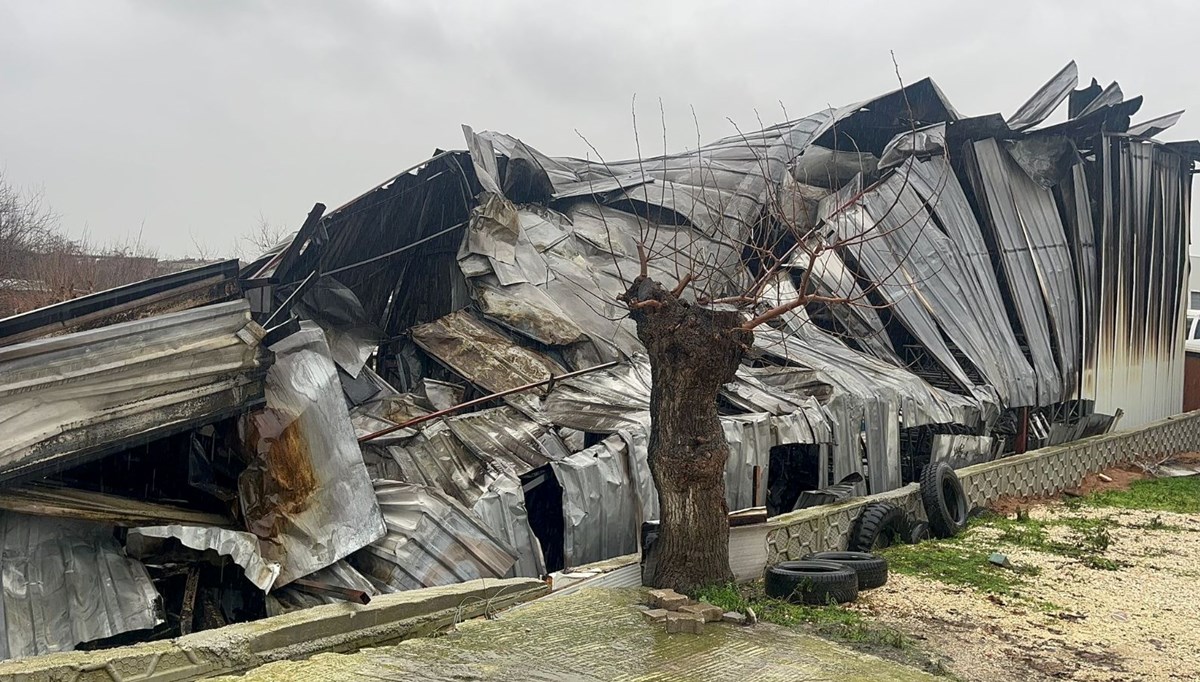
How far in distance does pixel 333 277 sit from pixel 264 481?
4401mm

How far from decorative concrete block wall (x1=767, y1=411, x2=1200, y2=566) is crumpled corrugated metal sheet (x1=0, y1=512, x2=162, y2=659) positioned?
505 cm

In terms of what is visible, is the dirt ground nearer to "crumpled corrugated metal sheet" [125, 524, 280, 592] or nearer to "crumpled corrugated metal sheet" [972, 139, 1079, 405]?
"crumpled corrugated metal sheet" [125, 524, 280, 592]

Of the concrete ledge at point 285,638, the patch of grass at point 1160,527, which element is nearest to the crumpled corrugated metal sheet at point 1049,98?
the patch of grass at point 1160,527

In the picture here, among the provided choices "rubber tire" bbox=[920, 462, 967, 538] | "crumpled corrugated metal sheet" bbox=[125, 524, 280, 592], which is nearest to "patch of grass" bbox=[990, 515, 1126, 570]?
"rubber tire" bbox=[920, 462, 967, 538]

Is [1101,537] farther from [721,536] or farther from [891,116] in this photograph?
[891,116]

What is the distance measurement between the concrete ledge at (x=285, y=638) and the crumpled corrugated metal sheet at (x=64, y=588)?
4.38ft

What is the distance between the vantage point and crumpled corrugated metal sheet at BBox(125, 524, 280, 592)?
6.45m

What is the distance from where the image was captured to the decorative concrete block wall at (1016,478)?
872 cm

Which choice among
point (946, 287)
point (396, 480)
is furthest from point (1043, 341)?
point (396, 480)

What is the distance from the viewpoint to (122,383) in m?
6.48

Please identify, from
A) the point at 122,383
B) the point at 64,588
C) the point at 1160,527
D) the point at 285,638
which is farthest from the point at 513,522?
the point at 1160,527

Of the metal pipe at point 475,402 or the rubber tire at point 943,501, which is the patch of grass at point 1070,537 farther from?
the metal pipe at point 475,402

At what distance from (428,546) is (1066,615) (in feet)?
16.2

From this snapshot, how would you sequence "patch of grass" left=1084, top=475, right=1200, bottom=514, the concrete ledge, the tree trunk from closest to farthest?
the concrete ledge → the tree trunk → "patch of grass" left=1084, top=475, right=1200, bottom=514
